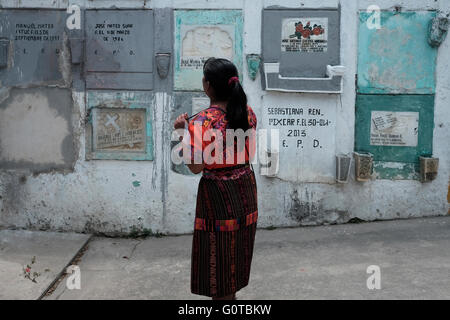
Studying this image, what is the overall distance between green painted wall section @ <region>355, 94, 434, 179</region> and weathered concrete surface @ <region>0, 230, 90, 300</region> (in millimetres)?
3058

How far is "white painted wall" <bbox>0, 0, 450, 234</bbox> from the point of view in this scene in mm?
5328

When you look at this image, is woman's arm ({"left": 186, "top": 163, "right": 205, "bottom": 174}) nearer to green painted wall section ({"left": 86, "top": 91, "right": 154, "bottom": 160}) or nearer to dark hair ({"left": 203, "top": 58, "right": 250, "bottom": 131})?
dark hair ({"left": 203, "top": 58, "right": 250, "bottom": 131})

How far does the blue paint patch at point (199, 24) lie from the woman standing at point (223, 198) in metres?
2.40

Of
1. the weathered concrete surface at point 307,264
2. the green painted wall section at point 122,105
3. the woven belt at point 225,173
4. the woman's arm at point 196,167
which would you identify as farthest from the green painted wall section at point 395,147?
the woman's arm at point 196,167

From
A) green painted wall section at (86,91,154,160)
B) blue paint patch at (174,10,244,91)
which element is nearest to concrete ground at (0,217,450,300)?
green painted wall section at (86,91,154,160)

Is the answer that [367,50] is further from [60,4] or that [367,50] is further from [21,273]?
[21,273]

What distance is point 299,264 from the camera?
436 centimetres

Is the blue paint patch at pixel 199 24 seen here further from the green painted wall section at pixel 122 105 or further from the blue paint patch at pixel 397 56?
the blue paint patch at pixel 397 56

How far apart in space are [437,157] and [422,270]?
1.70 metres

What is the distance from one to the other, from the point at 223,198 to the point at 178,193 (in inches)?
101

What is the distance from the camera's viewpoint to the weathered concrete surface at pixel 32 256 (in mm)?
3980

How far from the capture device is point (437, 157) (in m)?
5.35

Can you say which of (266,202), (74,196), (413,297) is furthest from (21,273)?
(413,297)

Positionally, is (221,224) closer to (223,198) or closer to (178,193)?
(223,198)
